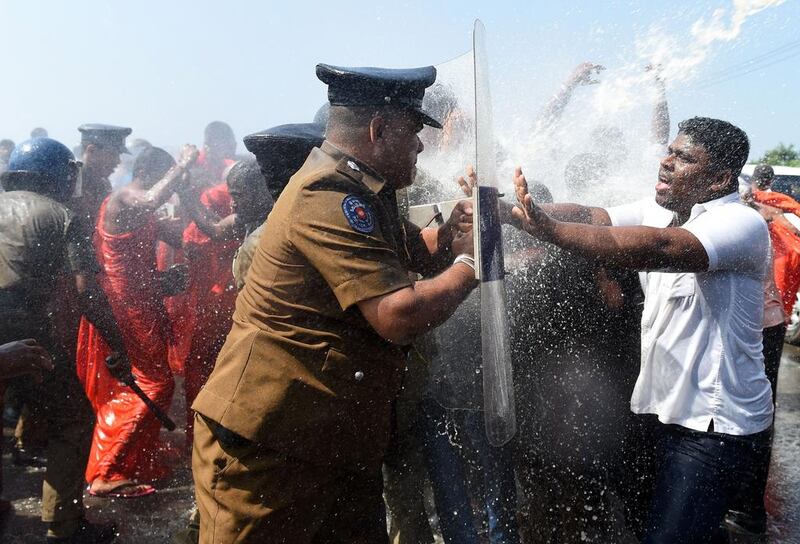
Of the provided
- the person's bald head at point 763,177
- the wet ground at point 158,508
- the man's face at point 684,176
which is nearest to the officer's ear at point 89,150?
the wet ground at point 158,508

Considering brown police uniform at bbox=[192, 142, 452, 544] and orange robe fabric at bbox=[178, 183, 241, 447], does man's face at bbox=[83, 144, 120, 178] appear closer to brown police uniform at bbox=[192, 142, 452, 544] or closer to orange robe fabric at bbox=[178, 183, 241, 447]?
orange robe fabric at bbox=[178, 183, 241, 447]

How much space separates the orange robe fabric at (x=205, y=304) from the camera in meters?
Answer: 4.25

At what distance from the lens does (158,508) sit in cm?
369

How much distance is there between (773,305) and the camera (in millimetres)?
3250

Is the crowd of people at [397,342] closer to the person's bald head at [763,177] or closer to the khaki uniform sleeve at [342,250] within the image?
the khaki uniform sleeve at [342,250]

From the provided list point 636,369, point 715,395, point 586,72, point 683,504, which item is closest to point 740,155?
point 715,395

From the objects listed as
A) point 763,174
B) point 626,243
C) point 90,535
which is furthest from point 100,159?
point 763,174

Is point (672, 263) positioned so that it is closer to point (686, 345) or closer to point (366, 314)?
point (686, 345)

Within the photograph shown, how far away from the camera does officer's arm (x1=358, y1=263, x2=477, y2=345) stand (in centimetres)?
162

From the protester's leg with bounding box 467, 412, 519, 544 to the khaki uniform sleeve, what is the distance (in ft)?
4.73

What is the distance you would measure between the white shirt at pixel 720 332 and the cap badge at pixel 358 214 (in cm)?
110

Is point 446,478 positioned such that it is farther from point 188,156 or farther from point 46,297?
point 188,156

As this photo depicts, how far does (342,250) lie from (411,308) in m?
0.24

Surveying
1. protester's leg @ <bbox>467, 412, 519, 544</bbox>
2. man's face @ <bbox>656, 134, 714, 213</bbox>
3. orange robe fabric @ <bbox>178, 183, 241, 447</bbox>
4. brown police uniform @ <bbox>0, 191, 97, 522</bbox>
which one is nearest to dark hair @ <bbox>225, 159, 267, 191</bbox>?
orange robe fabric @ <bbox>178, 183, 241, 447</bbox>
